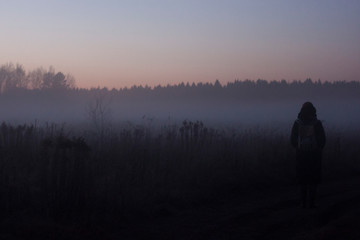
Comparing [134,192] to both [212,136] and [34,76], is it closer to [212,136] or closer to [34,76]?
[212,136]

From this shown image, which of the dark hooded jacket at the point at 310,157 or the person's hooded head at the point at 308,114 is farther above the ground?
the person's hooded head at the point at 308,114

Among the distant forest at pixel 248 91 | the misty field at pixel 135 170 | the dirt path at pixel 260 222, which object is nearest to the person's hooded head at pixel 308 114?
the dirt path at pixel 260 222

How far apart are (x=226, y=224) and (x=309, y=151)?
2965 mm

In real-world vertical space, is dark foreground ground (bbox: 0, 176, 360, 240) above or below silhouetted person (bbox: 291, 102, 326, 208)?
below

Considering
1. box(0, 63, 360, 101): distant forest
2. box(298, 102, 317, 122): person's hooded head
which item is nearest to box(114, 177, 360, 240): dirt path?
box(298, 102, 317, 122): person's hooded head

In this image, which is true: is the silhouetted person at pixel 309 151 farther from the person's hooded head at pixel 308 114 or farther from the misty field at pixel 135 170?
the misty field at pixel 135 170

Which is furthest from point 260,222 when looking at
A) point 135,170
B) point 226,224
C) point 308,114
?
point 135,170

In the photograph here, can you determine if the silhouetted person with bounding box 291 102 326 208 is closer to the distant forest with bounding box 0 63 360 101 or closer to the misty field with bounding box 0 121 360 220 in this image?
the misty field with bounding box 0 121 360 220

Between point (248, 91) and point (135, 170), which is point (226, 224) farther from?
point (248, 91)

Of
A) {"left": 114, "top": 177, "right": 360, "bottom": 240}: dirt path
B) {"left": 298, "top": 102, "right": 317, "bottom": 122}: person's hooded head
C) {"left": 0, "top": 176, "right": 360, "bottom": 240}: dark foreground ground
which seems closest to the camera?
{"left": 0, "top": 176, "right": 360, "bottom": 240}: dark foreground ground

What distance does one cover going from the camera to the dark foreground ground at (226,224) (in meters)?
7.51

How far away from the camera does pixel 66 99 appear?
74500 mm

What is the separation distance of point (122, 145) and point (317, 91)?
118001 millimetres

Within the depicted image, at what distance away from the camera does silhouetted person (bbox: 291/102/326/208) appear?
33.9ft
